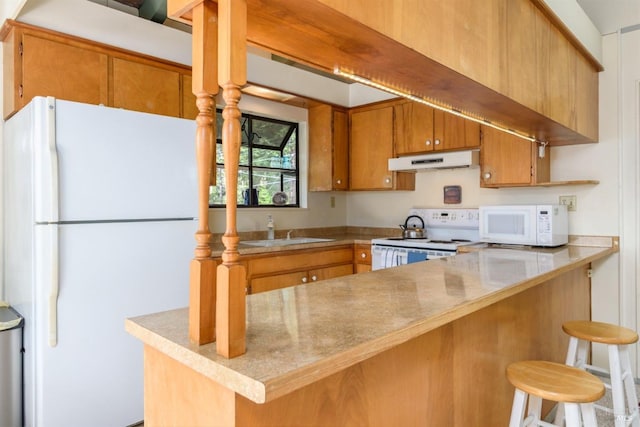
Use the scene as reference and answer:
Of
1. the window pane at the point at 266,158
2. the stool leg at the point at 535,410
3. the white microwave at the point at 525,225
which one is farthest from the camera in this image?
the window pane at the point at 266,158

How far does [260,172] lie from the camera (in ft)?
12.6

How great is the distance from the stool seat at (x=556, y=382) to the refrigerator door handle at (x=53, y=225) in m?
2.06

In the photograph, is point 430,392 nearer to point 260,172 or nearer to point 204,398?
point 204,398

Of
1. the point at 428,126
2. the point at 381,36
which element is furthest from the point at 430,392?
the point at 428,126

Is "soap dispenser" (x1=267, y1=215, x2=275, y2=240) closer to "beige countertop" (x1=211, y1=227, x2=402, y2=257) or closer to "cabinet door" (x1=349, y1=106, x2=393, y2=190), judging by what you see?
"beige countertop" (x1=211, y1=227, x2=402, y2=257)

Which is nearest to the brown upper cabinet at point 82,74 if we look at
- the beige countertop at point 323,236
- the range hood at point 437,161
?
the beige countertop at point 323,236

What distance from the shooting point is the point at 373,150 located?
3977 millimetres

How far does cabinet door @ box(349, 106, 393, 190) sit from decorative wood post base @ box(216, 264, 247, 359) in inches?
124

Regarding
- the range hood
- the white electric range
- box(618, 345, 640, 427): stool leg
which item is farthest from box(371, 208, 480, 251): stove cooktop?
box(618, 345, 640, 427): stool leg

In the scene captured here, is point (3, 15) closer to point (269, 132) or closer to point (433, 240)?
point (269, 132)

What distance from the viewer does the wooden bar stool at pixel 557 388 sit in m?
1.36

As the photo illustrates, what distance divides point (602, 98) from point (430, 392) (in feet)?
8.79

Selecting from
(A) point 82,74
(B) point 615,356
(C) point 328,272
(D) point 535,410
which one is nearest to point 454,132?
(C) point 328,272

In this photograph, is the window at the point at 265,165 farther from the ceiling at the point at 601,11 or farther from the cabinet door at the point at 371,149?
the ceiling at the point at 601,11
